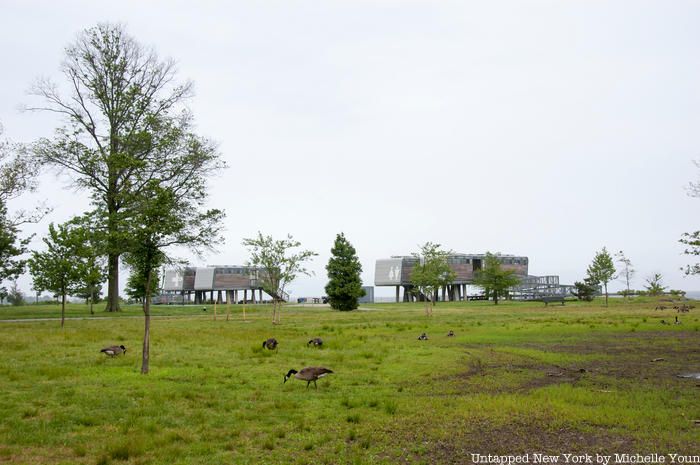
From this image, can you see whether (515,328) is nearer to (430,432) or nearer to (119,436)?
(430,432)

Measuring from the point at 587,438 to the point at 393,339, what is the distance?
18401mm

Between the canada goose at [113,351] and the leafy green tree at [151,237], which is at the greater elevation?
the leafy green tree at [151,237]

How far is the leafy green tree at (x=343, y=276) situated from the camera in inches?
2665

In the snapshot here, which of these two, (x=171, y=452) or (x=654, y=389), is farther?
(x=654, y=389)

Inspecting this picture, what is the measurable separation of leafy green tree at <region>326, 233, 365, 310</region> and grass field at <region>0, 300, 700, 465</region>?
4521cm

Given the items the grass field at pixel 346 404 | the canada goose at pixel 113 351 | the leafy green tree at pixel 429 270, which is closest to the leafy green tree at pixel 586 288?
the leafy green tree at pixel 429 270

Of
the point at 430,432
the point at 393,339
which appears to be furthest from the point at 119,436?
the point at 393,339

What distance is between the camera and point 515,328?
108 ft

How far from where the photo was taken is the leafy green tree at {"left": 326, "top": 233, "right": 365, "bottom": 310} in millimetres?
67688

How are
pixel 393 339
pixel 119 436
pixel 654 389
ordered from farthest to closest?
pixel 393 339 → pixel 654 389 → pixel 119 436

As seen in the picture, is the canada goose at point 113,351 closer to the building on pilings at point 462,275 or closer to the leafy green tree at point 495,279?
the leafy green tree at point 495,279

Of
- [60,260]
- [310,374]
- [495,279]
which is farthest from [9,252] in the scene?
[495,279]

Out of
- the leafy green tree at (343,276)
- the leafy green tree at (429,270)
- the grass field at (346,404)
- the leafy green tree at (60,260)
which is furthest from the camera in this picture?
the leafy green tree at (343,276)

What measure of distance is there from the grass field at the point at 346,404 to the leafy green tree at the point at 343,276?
45208 millimetres
